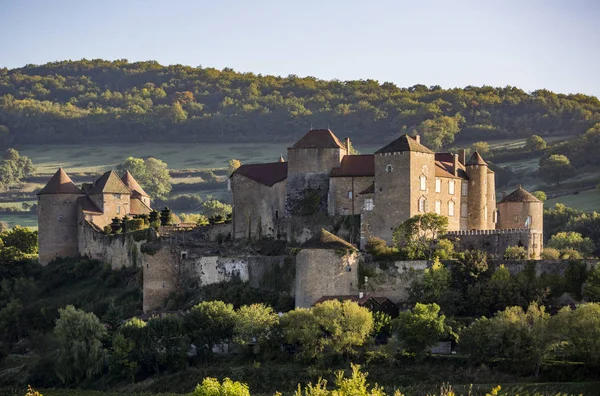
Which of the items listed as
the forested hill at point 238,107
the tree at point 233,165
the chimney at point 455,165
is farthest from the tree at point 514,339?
the tree at point 233,165

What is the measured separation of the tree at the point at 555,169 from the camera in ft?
359

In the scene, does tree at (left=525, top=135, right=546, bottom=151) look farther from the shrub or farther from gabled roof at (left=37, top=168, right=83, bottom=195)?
the shrub

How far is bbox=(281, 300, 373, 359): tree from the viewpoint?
58.6m

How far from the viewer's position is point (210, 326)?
62.1 meters

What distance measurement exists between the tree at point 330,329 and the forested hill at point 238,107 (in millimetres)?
66246

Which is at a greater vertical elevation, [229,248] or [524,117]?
[524,117]

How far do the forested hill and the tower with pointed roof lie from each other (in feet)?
178

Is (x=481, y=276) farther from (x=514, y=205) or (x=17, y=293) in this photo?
(x=17, y=293)

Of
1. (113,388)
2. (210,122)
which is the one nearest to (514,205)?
(113,388)

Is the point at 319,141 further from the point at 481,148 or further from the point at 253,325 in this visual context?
the point at 481,148

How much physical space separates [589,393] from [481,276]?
398 inches

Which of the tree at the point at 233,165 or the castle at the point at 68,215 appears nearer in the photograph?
the castle at the point at 68,215

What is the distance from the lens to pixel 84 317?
214 ft

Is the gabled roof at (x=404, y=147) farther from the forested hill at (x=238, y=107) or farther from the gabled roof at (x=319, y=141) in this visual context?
the forested hill at (x=238, y=107)
